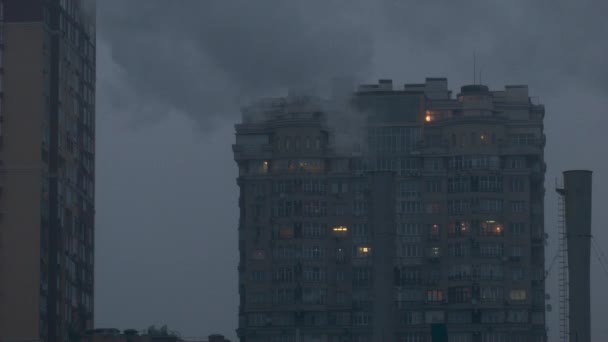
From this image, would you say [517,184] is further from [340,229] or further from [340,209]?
[340,229]

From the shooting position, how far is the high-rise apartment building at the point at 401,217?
179m

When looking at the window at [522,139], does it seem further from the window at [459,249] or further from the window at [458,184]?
the window at [459,249]

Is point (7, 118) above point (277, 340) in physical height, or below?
above

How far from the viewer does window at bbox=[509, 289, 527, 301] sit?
180000 millimetres

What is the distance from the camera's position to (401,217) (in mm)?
181250

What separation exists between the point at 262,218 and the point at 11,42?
5743 centimetres

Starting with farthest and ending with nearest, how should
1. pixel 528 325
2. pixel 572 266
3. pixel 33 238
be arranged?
pixel 528 325 < pixel 572 266 < pixel 33 238

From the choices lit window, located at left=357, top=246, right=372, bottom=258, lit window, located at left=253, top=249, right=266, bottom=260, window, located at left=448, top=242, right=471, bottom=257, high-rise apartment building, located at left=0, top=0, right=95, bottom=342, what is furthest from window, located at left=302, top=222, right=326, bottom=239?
high-rise apartment building, located at left=0, top=0, right=95, bottom=342

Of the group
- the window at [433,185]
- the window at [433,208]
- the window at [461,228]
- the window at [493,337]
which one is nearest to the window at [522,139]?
the window at [433,185]

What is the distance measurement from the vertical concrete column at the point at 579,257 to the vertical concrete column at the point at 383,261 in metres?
22.9

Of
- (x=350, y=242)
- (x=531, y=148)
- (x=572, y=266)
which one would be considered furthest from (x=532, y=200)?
(x=572, y=266)

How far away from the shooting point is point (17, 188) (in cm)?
12850

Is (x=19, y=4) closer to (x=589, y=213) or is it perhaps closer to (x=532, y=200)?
(x=589, y=213)

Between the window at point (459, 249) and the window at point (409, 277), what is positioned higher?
the window at point (459, 249)
